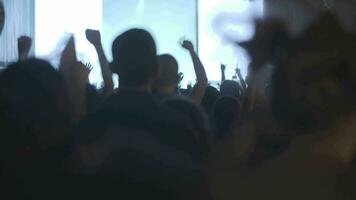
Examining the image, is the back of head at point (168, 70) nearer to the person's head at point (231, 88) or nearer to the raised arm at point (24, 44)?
the raised arm at point (24, 44)

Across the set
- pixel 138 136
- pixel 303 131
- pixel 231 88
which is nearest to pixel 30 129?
pixel 138 136

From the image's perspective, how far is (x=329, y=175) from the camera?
2.16ft

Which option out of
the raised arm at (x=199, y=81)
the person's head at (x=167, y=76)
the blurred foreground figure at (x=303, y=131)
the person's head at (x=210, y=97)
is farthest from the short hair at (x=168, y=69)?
the blurred foreground figure at (x=303, y=131)

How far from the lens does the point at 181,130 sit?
3.26 ft

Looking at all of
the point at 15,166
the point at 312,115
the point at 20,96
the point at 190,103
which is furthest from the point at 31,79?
the point at 312,115

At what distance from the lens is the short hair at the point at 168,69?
151 cm

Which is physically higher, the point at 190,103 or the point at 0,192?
the point at 190,103

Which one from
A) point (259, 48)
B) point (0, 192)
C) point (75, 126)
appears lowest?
point (0, 192)

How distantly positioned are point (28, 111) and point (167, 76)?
632 millimetres

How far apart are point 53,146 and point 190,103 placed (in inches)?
14.3

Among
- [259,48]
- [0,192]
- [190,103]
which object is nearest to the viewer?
[259,48]

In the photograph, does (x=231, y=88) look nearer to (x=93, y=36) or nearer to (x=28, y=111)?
(x=93, y=36)

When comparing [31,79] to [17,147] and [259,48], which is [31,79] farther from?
[259,48]

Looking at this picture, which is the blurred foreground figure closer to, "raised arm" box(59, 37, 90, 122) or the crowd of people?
the crowd of people
